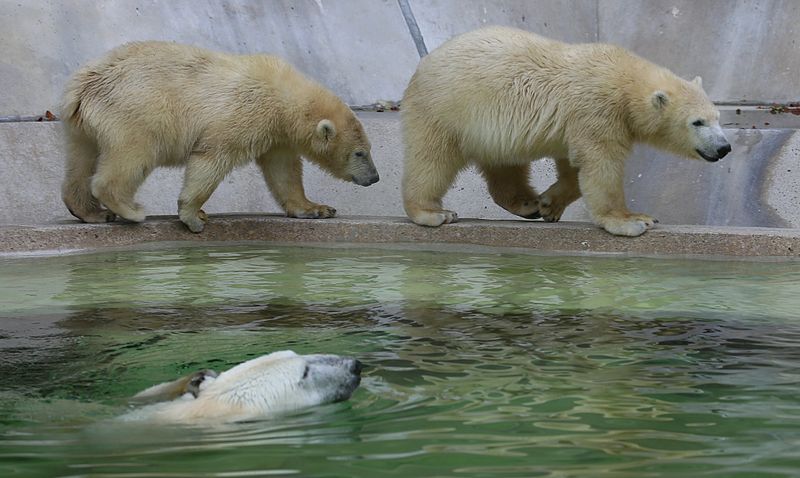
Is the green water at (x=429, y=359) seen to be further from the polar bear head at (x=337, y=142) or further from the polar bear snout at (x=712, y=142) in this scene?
the polar bear head at (x=337, y=142)

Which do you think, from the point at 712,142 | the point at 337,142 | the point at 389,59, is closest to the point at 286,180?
the point at 337,142

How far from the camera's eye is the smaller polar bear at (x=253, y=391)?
3051mm

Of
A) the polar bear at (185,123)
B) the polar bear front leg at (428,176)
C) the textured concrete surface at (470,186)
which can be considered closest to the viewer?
the polar bear at (185,123)

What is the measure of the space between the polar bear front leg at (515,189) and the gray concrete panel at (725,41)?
4621 millimetres

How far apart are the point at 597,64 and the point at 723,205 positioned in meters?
2.59

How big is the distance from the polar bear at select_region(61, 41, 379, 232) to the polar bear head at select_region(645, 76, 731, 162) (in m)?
1.98

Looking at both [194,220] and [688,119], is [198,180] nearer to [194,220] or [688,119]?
[194,220]

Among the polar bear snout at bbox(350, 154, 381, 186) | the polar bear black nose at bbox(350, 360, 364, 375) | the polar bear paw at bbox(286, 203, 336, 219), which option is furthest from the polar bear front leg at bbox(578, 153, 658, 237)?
the polar bear black nose at bbox(350, 360, 364, 375)

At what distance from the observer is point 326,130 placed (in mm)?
7180

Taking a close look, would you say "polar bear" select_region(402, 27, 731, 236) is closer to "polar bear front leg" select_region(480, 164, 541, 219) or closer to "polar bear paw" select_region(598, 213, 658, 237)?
"polar bear paw" select_region(598, 213, 658, 237)

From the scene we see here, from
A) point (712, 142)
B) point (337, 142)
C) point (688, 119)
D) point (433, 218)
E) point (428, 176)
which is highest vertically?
point (688, 119)

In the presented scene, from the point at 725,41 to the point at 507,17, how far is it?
91.3 inches

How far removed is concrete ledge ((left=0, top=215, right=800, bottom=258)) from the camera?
6336 mm

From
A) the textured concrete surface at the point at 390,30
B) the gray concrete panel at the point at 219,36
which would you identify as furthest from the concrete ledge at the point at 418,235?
the textured concrete surface at the point at 390,30
